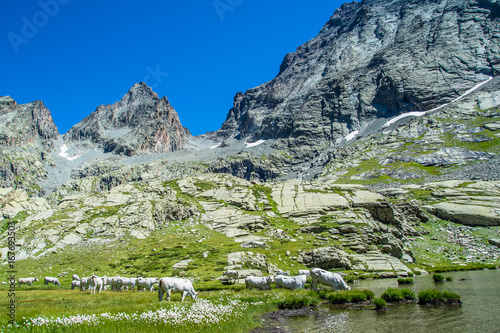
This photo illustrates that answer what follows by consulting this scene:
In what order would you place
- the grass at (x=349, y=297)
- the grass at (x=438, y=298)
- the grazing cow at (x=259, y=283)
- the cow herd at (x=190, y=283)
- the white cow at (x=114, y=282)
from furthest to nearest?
the white cow at (x=114, y=282) → the grazing cow at (x=259, y=283) → the cow herd at (x=190, y=283) → the grass at (x=349, y=297) → the grass at (x=438, y=298)

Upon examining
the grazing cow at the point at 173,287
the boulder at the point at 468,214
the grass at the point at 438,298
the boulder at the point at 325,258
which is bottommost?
the boulder at the point at 325,258

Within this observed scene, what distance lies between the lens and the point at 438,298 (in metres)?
21.2

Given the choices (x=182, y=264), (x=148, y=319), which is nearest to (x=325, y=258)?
(x=182, y=264)

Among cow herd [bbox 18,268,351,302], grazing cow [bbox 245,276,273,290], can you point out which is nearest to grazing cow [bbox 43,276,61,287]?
cow herd [bbox 18,268,351,302]

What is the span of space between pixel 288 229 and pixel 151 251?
1681 inches

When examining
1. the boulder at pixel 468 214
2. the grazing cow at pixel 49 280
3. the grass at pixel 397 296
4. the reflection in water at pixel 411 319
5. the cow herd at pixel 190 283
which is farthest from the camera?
the boulder at pixel 468 214

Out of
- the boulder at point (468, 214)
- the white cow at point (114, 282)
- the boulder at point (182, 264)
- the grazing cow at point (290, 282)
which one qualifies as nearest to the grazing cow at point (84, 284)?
the white cow at point (114, 282)

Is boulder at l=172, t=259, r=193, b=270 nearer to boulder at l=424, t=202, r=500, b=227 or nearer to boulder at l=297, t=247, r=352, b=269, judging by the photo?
boulder at l=297, t=247, r=352, b=269

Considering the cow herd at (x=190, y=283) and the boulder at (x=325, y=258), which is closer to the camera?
the cow herd at (x=190, y=283)

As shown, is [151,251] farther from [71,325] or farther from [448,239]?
[448,239]

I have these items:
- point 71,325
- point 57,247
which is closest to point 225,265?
point 71,325

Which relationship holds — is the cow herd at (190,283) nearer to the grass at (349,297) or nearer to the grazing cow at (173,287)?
the grazing cow at (173,287)

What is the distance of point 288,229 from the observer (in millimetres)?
96062

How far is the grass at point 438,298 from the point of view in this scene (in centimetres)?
2098
